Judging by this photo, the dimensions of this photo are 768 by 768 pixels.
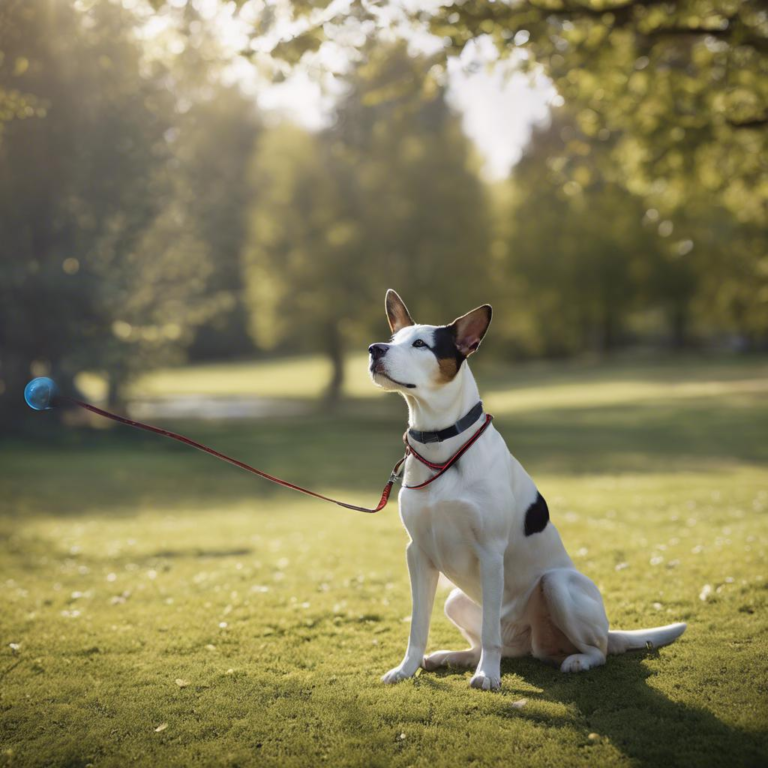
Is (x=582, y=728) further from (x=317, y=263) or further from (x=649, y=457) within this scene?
(x=317, y=263)

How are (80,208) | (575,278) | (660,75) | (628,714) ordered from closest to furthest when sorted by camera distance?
1. (628,714)
2. (660,75)
3. (80,208)
4. (575,278)

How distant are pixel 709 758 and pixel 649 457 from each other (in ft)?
50.3

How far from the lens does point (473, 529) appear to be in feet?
14.6

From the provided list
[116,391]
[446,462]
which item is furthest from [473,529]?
[116,391]

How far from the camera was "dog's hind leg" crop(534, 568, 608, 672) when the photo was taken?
4.70 m

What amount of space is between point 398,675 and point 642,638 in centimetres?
165

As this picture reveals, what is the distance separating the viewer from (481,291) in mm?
30188

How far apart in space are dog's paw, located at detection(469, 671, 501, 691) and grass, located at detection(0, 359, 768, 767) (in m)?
0.09

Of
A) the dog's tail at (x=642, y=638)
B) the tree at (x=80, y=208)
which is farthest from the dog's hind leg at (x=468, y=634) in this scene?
the tree at (x=80, y=208)

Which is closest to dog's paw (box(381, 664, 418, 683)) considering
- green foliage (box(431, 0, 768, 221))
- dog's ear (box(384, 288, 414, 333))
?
dog's ear (box(384, 288, 414, 333))

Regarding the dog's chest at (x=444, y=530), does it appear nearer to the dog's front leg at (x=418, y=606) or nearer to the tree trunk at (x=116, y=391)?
the dog's front leg at (x=418, y=606)

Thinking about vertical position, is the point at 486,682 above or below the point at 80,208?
below

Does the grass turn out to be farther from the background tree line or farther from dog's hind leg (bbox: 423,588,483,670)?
the background tree line

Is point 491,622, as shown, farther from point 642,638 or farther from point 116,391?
point 116,391
